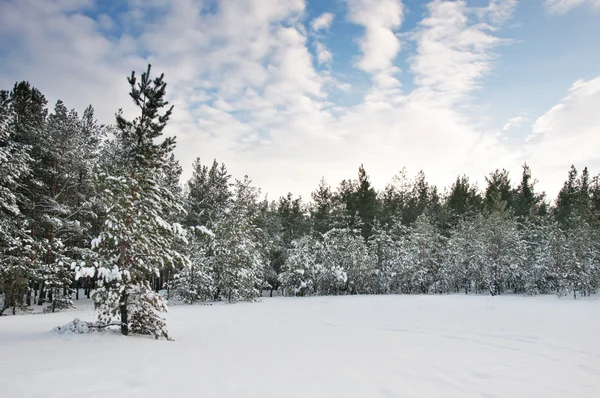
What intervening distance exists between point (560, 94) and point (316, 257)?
2003 centimetres

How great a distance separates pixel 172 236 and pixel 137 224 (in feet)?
5.18

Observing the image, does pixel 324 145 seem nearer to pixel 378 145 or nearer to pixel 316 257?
pixel 378 145

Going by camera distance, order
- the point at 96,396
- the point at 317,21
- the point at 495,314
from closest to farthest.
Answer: the point at 96,396, the point at 317,21, the point at 495,314

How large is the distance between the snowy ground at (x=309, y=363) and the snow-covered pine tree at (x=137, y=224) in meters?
0.77

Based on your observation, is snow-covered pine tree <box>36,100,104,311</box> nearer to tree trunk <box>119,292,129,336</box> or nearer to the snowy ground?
the snowy ground

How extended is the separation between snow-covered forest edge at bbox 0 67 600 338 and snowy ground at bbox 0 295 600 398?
1.83 metres

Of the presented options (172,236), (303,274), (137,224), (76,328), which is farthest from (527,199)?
(76,328)

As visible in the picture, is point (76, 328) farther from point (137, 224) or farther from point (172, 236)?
point (172, 236)

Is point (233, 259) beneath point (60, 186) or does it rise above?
beneath

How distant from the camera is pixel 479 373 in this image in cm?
578

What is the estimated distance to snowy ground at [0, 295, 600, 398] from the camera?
14.6 ft

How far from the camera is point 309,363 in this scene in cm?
A: 608

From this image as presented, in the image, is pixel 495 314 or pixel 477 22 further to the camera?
Result: pixel 495 314

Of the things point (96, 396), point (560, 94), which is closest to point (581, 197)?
point (560, 94)
